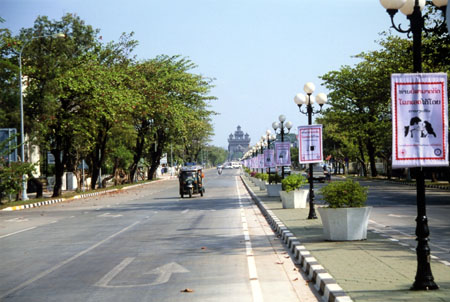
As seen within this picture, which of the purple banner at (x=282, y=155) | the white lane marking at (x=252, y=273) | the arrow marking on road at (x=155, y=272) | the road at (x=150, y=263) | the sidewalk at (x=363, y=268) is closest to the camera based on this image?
the sidewalk at (x=363, y=268)

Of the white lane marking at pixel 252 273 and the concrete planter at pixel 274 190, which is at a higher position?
the concrete planter at pixel 274 190

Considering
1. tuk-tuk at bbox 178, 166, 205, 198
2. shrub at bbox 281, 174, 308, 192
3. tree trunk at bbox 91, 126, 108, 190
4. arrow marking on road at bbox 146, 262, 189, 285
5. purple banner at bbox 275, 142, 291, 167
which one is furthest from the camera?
tree trunk at bbox 91, 126, 108, 190

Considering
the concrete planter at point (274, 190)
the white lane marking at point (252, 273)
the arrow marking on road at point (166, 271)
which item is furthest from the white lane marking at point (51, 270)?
the concrete planter at point (274, 190)

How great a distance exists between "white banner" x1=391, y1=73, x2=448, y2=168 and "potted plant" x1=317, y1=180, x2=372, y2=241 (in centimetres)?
509

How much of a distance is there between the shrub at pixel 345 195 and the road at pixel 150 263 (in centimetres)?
150

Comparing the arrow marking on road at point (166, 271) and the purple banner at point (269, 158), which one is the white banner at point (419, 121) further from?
the purple banner at point (269, 158)

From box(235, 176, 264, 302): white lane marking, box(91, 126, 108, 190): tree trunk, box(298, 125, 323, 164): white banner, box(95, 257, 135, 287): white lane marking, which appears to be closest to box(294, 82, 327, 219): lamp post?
box(298, 125, 323, 164): white banner

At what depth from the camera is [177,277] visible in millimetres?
10031

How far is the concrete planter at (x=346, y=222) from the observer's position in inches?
505

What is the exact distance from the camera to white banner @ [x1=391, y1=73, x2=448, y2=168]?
7.80 metres

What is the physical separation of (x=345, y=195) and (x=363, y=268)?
3655 mm

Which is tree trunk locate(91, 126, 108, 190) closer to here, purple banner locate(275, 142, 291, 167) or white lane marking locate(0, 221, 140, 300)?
purple banner locate(275, 142, 291, 167)

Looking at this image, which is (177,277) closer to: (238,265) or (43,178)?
(238,265)

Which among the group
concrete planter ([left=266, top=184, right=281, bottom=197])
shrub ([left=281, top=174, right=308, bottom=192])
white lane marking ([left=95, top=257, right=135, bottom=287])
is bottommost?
white lane marking ([left=95, top=257, right=135, bottom=287])
